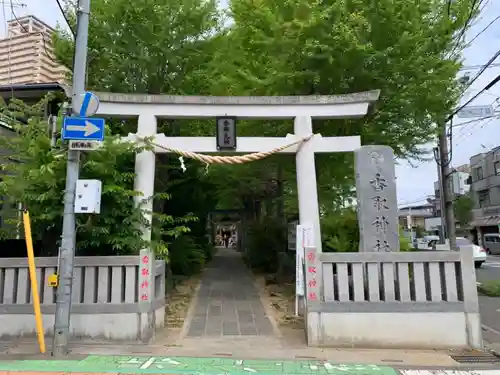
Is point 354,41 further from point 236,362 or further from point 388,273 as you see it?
point 236,362

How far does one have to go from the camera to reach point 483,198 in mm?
44188

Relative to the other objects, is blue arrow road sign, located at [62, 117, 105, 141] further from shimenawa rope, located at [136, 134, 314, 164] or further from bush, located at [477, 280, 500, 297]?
bush, located at [477, 280, 500, 297]

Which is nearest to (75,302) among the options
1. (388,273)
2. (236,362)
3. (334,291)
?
(236,362)

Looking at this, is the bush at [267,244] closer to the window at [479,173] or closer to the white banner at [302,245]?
the white banner at [302,245]

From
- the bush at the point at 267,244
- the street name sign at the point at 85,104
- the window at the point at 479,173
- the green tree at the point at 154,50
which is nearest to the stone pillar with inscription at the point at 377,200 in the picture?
the street name sign at the point at 85,104

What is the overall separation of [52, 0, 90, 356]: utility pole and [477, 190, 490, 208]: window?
151 ft

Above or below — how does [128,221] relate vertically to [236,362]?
above

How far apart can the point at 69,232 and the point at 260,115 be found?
4276 mm

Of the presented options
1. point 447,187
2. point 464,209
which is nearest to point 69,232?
point 447,187

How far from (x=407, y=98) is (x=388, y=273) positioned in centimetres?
495

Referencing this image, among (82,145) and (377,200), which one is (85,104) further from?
(377,200)

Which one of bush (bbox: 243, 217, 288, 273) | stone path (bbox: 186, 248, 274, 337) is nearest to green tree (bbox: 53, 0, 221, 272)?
stone path (bbox: 186, 248, 274, 337)

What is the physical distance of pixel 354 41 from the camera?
8742 millimetres

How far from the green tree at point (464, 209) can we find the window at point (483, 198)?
5.40 ft
